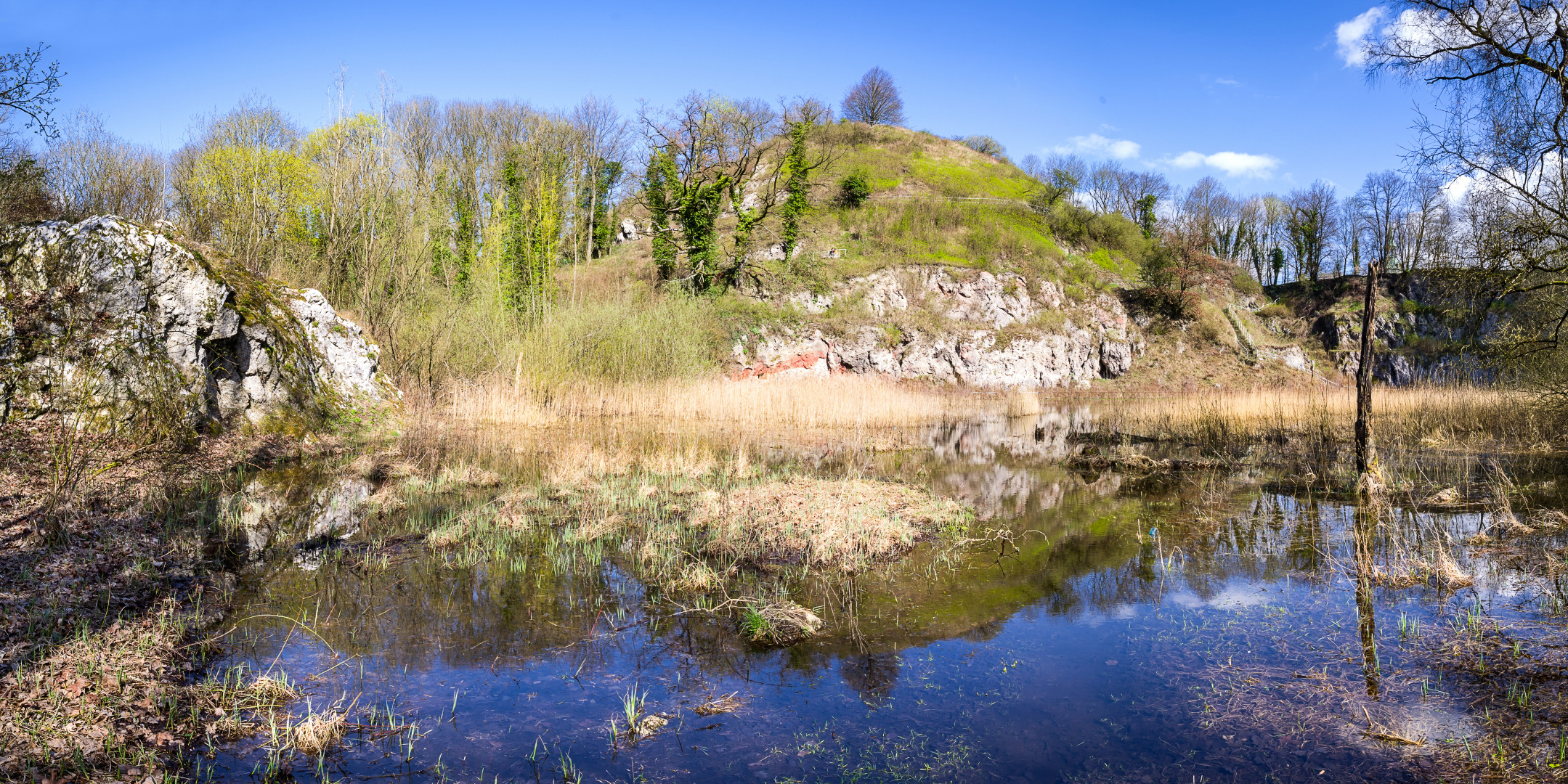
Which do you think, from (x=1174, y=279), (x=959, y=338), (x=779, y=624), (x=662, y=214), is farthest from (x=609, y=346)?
(x=1174, y=279)

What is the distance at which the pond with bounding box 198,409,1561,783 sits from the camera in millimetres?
3453

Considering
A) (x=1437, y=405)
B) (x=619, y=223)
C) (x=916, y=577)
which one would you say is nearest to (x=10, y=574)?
(x=916, y=577)

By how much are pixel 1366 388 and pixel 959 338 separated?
907 inches

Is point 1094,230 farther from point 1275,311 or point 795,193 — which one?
point 795,193

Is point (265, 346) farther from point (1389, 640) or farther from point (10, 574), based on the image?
point (1389, 640)

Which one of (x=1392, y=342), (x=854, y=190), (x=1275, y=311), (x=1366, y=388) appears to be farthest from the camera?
(x=1275, y=311)

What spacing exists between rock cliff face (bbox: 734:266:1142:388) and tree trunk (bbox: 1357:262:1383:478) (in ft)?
66.5

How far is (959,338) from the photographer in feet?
109

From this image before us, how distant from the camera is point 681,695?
405cm

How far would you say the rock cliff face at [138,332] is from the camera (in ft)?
31.2

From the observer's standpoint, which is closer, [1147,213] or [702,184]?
[702,184]

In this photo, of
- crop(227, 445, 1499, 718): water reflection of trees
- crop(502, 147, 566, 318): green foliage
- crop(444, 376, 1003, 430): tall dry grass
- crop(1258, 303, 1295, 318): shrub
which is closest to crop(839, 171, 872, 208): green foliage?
crop(502, 147, 566, 318): green foliage

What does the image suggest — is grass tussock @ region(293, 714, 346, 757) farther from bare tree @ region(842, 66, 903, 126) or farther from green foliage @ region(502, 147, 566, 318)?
bare tree @ region(842, 66, 903, 126)

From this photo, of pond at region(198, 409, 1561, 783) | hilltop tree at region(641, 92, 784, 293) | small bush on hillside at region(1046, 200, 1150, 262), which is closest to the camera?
pond at region(198, 409, 1561, 783)
